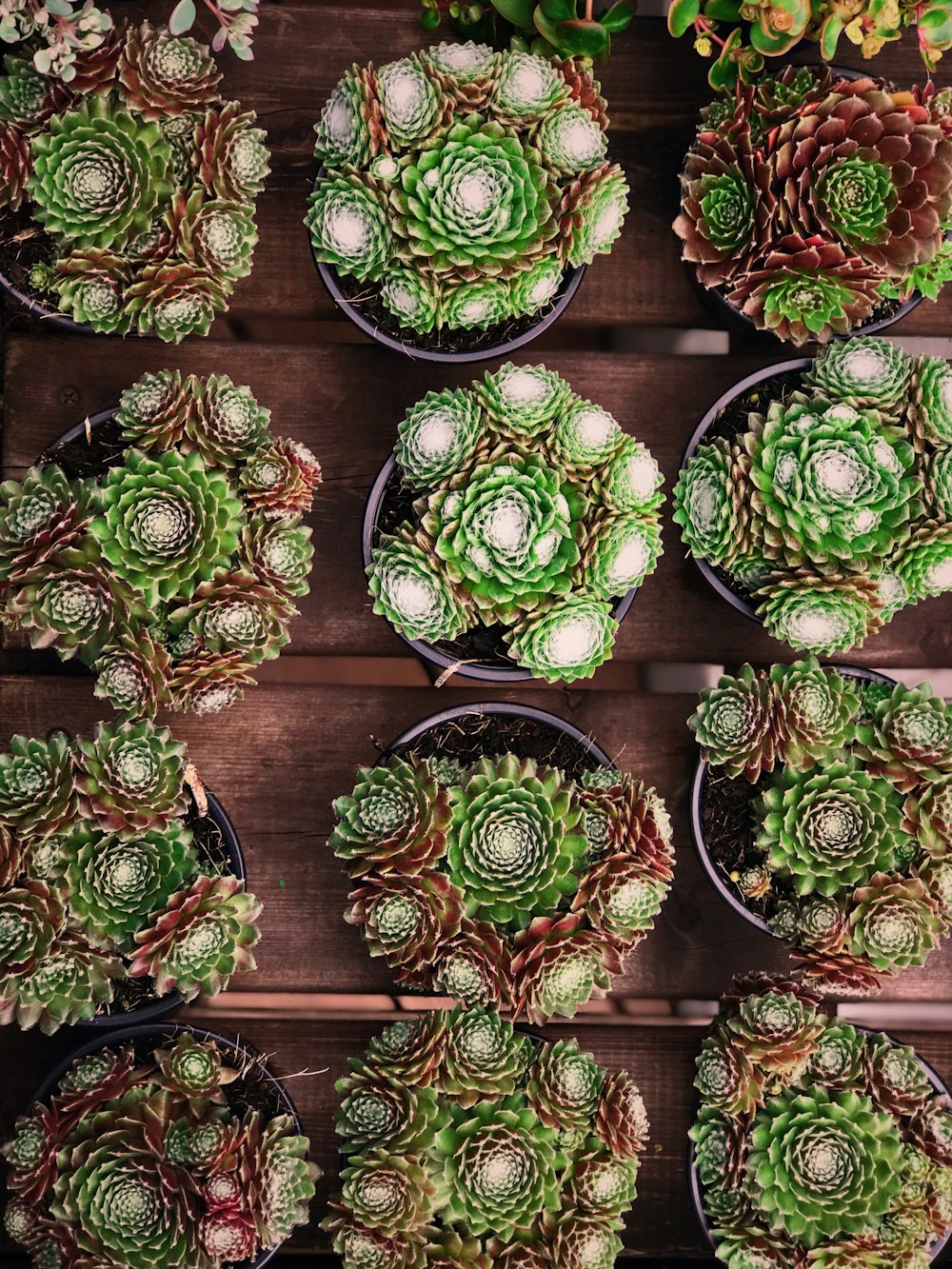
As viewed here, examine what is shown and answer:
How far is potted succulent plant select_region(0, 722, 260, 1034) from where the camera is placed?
91cm

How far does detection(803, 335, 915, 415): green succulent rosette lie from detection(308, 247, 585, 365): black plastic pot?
0.28 metres

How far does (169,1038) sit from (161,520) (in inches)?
22.3

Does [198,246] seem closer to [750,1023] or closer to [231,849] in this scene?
[231,849]

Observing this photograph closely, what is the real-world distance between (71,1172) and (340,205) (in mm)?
952

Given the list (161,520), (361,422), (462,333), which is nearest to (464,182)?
(462,333)

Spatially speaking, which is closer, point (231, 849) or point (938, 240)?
point (938, 240)

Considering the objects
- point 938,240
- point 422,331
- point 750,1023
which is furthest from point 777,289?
point 750,1023

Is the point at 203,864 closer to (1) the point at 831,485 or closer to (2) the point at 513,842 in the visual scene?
(2) the point at 513,842

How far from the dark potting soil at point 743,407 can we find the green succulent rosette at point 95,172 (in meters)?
0.64

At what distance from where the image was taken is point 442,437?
960 millimetres

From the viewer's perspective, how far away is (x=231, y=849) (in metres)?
1.08

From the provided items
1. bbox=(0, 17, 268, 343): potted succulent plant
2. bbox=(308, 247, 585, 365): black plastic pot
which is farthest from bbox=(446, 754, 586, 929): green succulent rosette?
bbox=(0, 17, 268, 343): potted succulent plant

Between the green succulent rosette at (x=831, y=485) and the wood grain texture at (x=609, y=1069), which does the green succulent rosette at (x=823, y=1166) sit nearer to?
the wood grain texture at (x=609, y=1069)

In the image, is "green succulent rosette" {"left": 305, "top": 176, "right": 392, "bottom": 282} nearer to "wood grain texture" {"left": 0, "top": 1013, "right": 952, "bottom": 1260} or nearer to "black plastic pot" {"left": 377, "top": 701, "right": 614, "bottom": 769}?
"black plastic pot" {"left": 377, "top": 701, "right": 614, "bottom": 769}
